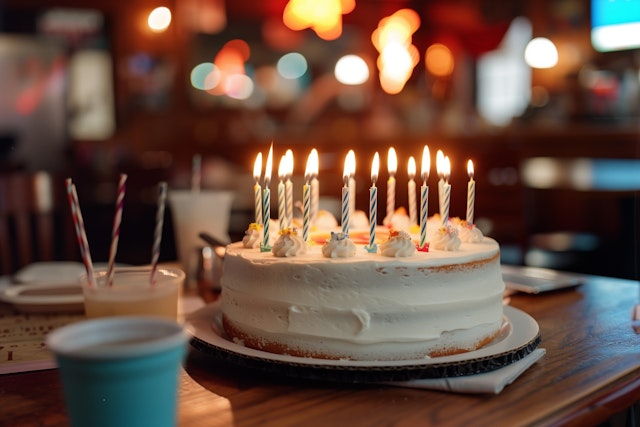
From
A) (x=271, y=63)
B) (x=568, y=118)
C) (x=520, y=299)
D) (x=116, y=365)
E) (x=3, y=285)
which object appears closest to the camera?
(x=116, y=365)

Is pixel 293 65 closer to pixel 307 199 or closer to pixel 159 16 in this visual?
pixel 159 16

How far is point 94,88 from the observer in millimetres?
9320

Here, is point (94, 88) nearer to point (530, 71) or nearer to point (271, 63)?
point (271, 63)

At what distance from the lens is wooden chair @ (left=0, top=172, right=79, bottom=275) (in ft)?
9.86

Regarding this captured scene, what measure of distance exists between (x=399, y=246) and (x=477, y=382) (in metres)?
0.32

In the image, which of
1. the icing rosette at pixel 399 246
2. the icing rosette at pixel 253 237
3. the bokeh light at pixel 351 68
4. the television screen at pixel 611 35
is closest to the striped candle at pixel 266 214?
the icing rosette at pixel 253 237

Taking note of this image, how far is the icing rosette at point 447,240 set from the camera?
149 cm

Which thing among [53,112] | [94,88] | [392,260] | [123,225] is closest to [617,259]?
[123,225]

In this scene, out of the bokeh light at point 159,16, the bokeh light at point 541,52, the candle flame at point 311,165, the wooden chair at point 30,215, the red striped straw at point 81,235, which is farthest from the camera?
the bokeh light at point 541,52

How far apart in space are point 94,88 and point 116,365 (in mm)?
9126

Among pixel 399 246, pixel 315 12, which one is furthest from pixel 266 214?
pixel 315 12

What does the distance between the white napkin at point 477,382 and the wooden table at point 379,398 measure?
0.01m

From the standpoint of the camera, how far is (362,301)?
132cm

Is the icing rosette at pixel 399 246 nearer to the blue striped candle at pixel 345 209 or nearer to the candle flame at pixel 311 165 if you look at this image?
the blue striped candle at pixel 345 209
